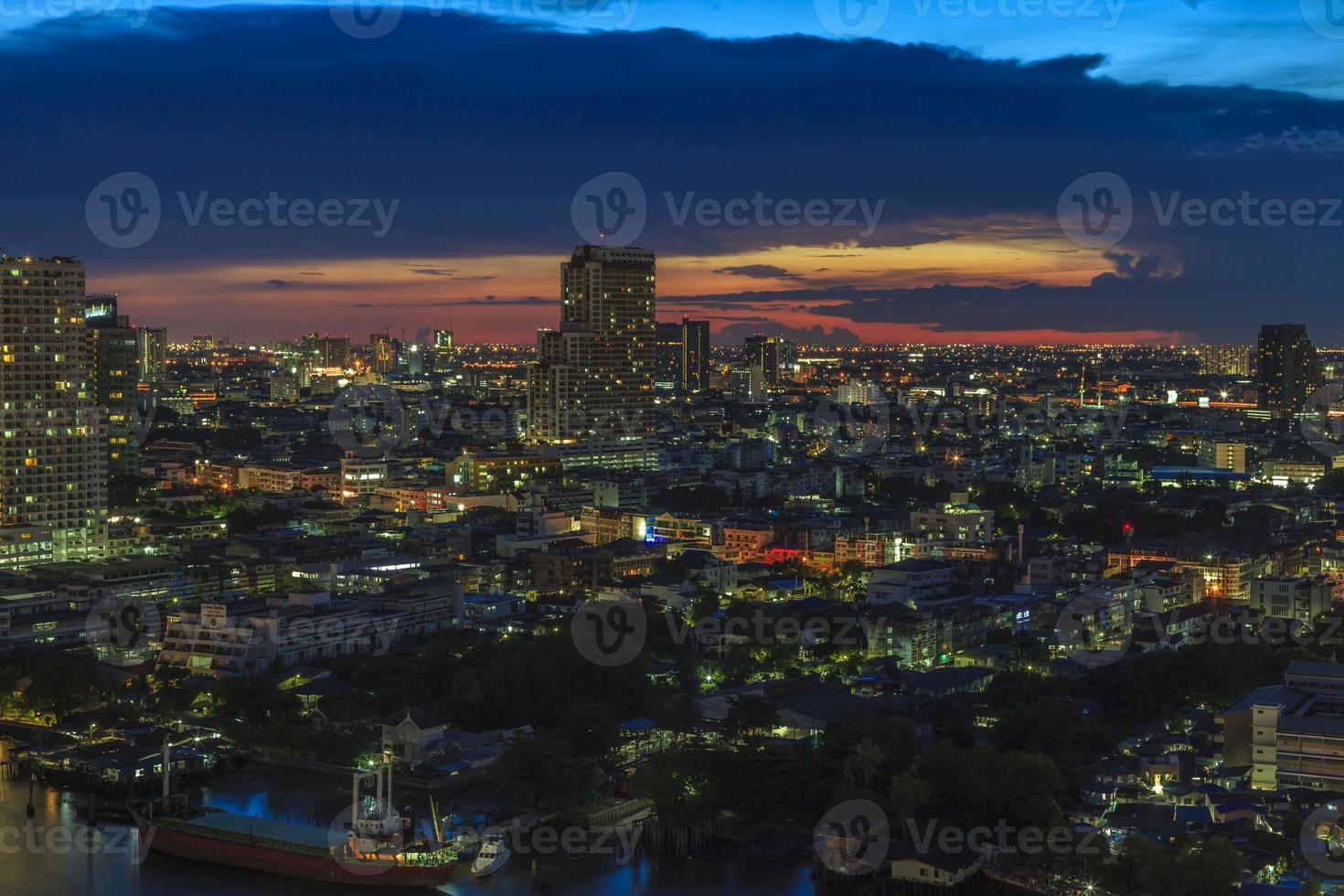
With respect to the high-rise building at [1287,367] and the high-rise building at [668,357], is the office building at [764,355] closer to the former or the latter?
the high-rise building at [668,357]

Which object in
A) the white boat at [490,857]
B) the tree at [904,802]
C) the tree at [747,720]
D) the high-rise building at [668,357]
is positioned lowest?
the white boat at [490,857]

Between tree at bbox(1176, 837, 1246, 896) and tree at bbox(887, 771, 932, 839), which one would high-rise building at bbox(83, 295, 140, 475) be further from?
tree at bbox(1176, 837, 1246, 896)

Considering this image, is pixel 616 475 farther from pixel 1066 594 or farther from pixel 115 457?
pixel 1066 594

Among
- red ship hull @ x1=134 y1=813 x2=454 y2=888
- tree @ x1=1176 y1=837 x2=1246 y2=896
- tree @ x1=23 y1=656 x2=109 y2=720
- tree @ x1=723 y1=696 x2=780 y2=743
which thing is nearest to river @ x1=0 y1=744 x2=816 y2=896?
red ship hull @ x1=134 y1=813 x2=454 y2=888

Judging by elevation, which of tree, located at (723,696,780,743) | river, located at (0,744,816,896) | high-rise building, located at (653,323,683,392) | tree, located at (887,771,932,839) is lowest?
river, located at (0,744,816,896)

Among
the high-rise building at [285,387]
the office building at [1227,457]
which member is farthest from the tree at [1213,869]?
the high-rise building at [285,387]

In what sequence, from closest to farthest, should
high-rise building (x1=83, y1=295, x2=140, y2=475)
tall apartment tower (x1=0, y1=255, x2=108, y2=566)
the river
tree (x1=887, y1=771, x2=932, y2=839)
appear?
1. the river
2. tree (x1=887, y1=771, x2=932, y2=839)
3. tall apartment tower (x1=0, y1=255, x2=108, y2=566)
4. high-rise building (x1=83, y1=295, x2=140, y2=475)
